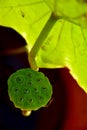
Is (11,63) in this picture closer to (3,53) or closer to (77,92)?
(3,53)

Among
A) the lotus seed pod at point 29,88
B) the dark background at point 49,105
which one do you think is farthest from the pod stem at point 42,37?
the dark background at point 49,105

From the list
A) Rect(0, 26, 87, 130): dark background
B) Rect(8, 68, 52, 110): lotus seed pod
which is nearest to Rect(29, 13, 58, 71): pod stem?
Rect(8, 68, 52, 110): lotus seed pod

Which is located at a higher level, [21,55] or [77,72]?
[77,72]

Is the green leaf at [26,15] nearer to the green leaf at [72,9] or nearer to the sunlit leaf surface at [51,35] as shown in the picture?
the sunlit leaf surface at [51,35]

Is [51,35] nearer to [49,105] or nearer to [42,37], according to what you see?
[42,37]

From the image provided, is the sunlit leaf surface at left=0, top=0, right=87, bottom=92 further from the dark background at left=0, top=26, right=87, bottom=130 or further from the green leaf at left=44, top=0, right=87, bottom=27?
the dark background at left=0, top=26, right=87, bottom=130

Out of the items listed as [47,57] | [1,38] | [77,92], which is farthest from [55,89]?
[47,57]
